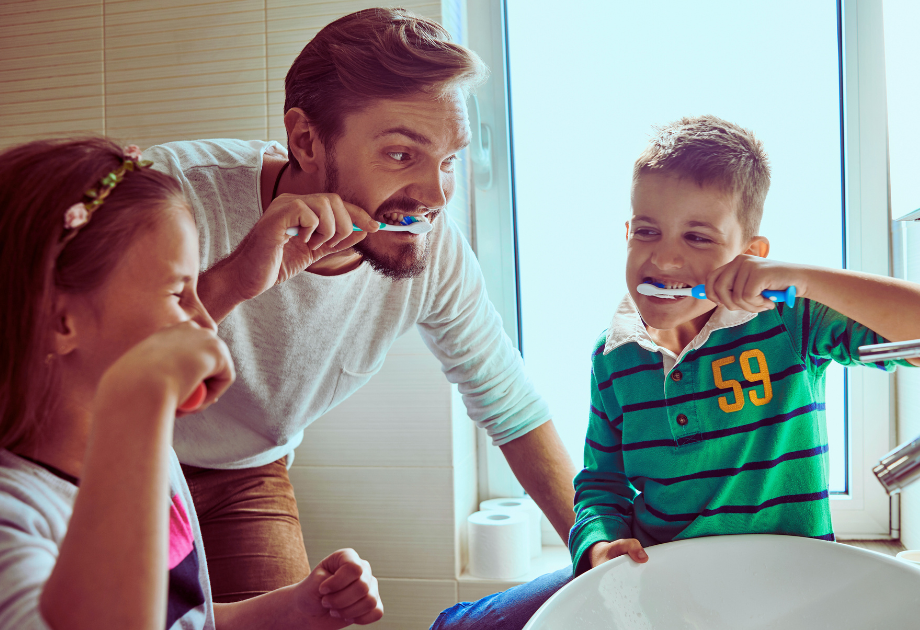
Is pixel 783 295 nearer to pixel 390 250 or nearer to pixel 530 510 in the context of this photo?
pixel 390 250

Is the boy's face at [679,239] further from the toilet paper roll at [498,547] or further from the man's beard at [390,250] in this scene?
the toilet paper roll at [498,547]

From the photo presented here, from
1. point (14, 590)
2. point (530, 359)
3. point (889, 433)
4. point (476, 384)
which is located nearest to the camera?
point (14, 590)

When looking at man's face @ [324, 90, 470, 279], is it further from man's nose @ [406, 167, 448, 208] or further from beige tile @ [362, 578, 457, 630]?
beige tile @ [362, 578, 457, 630]

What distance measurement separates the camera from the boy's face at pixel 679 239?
78 centimetres

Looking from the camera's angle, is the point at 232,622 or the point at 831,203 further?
→ the point at 831,203

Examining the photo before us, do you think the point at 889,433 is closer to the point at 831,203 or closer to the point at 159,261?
the point at 831,203

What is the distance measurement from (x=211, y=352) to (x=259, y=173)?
0.74 metres

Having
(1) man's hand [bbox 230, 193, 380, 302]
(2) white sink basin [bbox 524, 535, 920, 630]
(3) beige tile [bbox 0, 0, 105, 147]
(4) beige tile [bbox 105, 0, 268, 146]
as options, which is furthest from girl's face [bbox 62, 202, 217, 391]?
(3) beige tile [bbox 0, 0, 105, 147]

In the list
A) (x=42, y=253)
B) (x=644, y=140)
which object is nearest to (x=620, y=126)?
(x=644, y=140)

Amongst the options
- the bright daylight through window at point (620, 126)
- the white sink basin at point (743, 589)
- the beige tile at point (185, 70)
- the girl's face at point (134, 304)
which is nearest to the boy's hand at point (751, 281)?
the white sink basin at point (743, 589)

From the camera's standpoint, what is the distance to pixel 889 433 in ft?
4.82

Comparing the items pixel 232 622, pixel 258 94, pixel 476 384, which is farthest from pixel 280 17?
pixel 232 622

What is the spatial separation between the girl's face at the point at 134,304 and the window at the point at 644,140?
1.20 meters

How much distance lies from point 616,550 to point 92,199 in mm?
598
